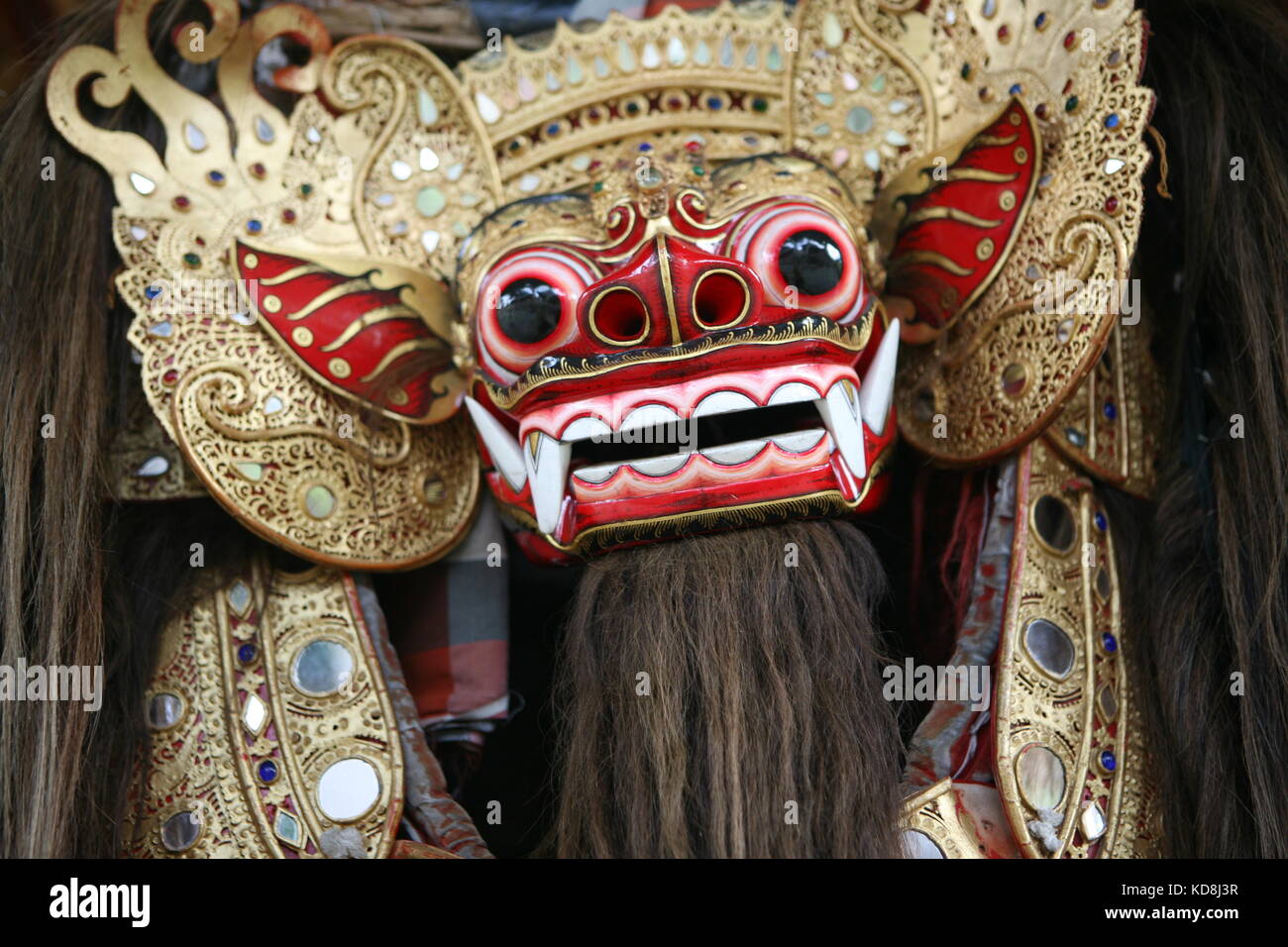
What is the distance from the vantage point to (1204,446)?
186 cm

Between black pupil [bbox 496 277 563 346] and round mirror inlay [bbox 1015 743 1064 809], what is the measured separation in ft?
2.23

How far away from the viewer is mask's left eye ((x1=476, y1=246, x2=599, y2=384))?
1.74 m

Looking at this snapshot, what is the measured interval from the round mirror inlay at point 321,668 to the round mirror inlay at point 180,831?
18 centimetres

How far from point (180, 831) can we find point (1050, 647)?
37.9 inches

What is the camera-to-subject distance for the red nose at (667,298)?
1.68 metres

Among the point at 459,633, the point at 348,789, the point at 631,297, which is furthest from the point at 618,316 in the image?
the point at 348,789

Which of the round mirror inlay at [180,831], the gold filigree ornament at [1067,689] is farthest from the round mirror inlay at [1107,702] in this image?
the round mirror inlay at [180,831]

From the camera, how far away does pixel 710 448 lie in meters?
1.71

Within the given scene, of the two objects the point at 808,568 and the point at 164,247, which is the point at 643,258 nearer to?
the point at 808,568

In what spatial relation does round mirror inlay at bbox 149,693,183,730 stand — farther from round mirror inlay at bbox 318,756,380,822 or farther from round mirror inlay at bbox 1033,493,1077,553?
round mirror inlay at bbox 1033,493,1077,553

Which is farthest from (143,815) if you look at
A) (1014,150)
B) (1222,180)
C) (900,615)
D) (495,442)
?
(1222,180)

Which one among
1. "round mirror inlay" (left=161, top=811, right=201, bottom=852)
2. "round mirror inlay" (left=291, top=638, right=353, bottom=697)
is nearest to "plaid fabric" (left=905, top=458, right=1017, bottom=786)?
"round mirror inlay" (left=291, top=638, right=353, bottom=697)

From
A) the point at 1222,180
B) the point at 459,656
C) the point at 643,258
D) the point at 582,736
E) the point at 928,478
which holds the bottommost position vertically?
the point at 582,736

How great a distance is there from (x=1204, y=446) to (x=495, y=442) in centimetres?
82
